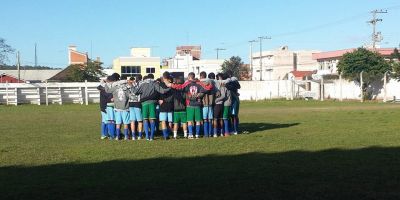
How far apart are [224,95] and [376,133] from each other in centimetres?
453

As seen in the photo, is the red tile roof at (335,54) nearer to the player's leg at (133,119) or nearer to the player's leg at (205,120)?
the player's leg at (205,120)

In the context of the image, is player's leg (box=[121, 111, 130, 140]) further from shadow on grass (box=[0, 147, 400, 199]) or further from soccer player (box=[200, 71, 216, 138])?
shadow on grass (box=[0, 147, 400, 199])

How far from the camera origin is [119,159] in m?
11.3

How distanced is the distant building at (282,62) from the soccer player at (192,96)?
335 feet

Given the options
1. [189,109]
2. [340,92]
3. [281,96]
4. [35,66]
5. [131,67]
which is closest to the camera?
[189,109]

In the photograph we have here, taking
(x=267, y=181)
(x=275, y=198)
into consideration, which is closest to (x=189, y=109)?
(x=267, y=181)

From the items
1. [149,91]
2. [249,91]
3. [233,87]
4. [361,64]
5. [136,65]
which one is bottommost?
[149,91]

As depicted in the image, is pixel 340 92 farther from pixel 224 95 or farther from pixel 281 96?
pixel 224 95

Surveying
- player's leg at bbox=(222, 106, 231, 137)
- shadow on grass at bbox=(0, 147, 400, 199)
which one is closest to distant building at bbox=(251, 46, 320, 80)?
player's leg at bbox=(222, 106, 231, 137)

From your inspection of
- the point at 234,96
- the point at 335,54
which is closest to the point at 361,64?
the point at 335,54

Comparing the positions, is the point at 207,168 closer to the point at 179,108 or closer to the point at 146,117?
the point at 146,117

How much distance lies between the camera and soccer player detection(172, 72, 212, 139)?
1591 centimetres

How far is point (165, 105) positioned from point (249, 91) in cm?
4851

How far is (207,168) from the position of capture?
983 cm
